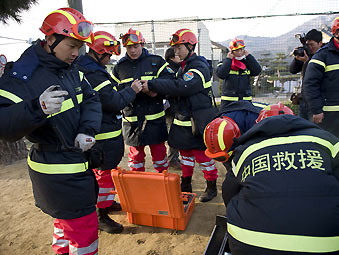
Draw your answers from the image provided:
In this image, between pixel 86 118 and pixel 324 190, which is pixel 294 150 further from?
pixel 86 118

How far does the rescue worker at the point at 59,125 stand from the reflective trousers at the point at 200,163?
71.9 inches

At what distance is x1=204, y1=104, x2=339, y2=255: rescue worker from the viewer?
4.05 ft

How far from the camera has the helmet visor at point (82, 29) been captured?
1892mm

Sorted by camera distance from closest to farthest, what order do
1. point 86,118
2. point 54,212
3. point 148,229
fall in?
point 54,212, point 86,118, point 148,229

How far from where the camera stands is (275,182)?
130cm

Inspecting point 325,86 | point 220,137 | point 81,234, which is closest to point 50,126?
point 81,234

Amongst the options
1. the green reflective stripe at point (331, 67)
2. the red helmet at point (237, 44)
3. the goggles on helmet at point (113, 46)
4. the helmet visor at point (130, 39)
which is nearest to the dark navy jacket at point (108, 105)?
the goggles on helmet at point (113, 46)

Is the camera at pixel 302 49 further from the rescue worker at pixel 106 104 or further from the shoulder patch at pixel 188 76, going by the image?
the rescue worker at pixel 106 104

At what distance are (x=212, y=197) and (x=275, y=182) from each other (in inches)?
98.3

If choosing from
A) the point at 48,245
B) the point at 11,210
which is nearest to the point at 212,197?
the point at 48,245

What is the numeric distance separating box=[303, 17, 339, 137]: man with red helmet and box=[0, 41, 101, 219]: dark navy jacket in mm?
3409

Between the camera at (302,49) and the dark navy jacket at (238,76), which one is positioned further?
the dark navy jacket at (238,76)

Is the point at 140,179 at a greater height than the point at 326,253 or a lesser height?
lesser

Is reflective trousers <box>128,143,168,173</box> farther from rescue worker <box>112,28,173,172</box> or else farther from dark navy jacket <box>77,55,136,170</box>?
dark navy jacket <box>77,55,136,170</box>
